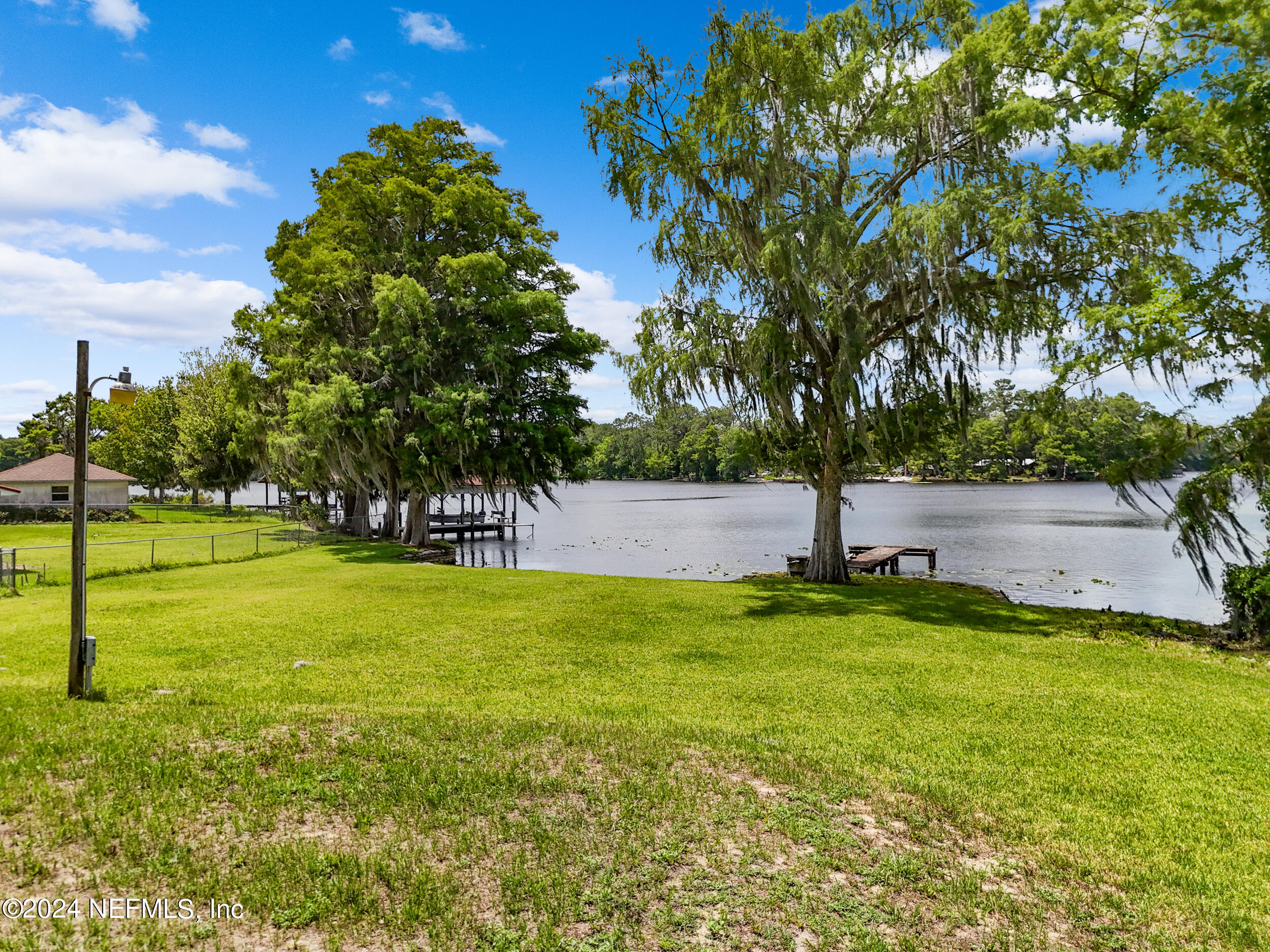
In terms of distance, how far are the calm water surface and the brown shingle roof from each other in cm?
2438

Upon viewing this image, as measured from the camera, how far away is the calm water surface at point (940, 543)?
2338 centimetres

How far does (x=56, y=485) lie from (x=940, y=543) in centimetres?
5347

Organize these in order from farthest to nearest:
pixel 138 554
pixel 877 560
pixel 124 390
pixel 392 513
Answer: pixel 392 513 < pixel 877 560 < pixel 138 554 < pixel 124 390

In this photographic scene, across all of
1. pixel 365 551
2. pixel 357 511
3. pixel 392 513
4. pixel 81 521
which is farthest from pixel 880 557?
pixel 357 511

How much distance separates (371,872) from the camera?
4.01m

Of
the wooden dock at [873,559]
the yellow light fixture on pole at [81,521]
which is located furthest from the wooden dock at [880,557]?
the yellow light fixture on pole at [81,521]

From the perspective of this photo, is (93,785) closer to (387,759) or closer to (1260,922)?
(387,759)

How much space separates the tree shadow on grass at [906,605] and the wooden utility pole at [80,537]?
11.0m

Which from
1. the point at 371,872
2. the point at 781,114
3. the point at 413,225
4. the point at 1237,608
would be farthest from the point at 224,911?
the point at 413,225

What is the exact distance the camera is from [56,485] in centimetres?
4475

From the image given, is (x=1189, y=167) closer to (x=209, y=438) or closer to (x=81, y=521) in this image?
(x=81, y=521)

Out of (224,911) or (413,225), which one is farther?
(413,225)

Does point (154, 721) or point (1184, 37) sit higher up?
point (1184, 37)

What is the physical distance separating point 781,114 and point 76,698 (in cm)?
1649
